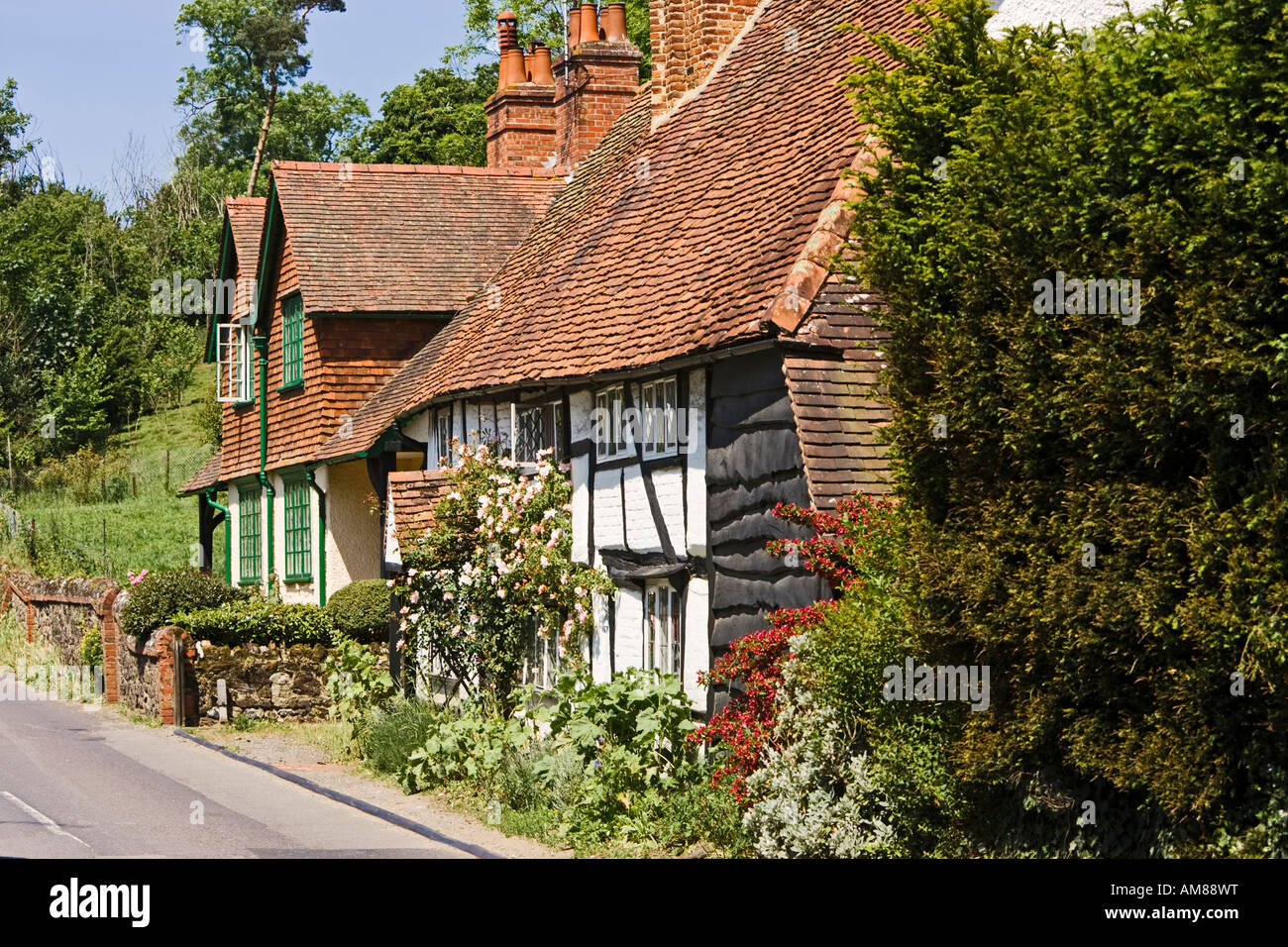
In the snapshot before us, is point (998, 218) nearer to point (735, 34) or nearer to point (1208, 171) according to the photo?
point (1208, 171)

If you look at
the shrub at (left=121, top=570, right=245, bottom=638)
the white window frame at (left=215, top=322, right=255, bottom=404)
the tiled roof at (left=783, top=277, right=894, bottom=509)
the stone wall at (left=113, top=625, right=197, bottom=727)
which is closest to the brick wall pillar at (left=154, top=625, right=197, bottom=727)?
the stone wall at (left=113, top=625, right=197, bottom=727)

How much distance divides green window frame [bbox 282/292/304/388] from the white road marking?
1115cm

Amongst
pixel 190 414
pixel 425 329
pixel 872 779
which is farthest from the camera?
pixel 190 414

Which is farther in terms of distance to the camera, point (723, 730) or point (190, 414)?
point (190, 414)

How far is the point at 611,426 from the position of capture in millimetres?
14289

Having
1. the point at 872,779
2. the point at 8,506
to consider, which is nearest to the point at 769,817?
the point at 872,779

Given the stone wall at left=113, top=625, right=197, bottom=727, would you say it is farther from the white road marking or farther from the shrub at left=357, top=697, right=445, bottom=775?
the white road marking

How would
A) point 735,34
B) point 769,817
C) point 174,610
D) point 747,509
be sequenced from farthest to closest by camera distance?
point 174,610
point 735,34
point 747,509
point 769,817

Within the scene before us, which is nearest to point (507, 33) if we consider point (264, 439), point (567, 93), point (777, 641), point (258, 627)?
point (567, 93)

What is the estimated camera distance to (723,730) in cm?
1052

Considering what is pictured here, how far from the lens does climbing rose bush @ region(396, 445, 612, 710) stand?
15.0 m

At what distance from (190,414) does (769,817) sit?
48133 mm

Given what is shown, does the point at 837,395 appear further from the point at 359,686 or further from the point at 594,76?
the point at 594,76

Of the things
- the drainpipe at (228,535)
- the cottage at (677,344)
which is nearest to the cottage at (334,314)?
the cottage at (677,344)
